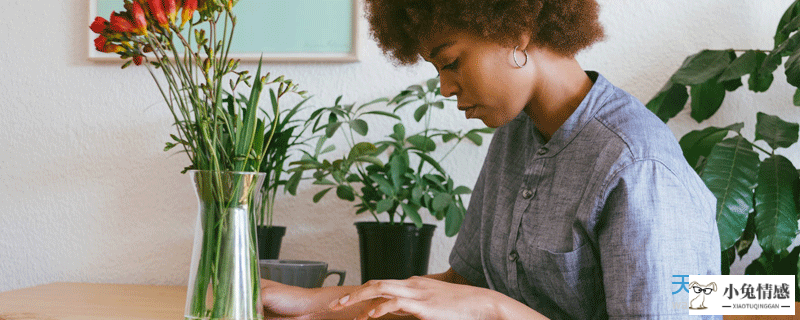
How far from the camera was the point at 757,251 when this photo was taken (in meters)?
1.46

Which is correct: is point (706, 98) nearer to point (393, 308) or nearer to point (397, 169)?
point (397, 169)

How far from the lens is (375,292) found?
2.43 ft

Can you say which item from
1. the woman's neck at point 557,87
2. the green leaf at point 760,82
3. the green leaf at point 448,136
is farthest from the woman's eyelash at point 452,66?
the green leaf at point 760,82

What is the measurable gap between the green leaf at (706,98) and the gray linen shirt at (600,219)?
1.54ft

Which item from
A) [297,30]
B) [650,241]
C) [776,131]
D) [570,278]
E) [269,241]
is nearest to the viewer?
[650,241]

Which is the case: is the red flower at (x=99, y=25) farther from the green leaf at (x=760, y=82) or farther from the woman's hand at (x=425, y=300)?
the green leaf at (x=760, y=82)

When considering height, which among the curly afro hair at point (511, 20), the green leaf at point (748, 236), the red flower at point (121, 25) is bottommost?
the green leaf at point (748, 236)

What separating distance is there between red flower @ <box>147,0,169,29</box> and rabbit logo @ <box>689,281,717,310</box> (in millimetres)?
652

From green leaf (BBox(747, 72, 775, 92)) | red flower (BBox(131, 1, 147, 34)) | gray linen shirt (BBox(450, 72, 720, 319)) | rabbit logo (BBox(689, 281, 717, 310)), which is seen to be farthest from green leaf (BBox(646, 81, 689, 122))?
red flower (BBox(131, 1, 147, 34))

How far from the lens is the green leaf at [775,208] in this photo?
1.15 meters

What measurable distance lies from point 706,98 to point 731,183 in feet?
0.88

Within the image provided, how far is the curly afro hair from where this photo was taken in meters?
0.91

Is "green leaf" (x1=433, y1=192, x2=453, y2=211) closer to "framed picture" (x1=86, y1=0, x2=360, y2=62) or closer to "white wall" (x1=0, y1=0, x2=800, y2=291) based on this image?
"white wall" (x1=0, y1=0, x2=800, y2=291)

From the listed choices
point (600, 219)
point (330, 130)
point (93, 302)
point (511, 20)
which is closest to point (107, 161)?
point (93, 302)
